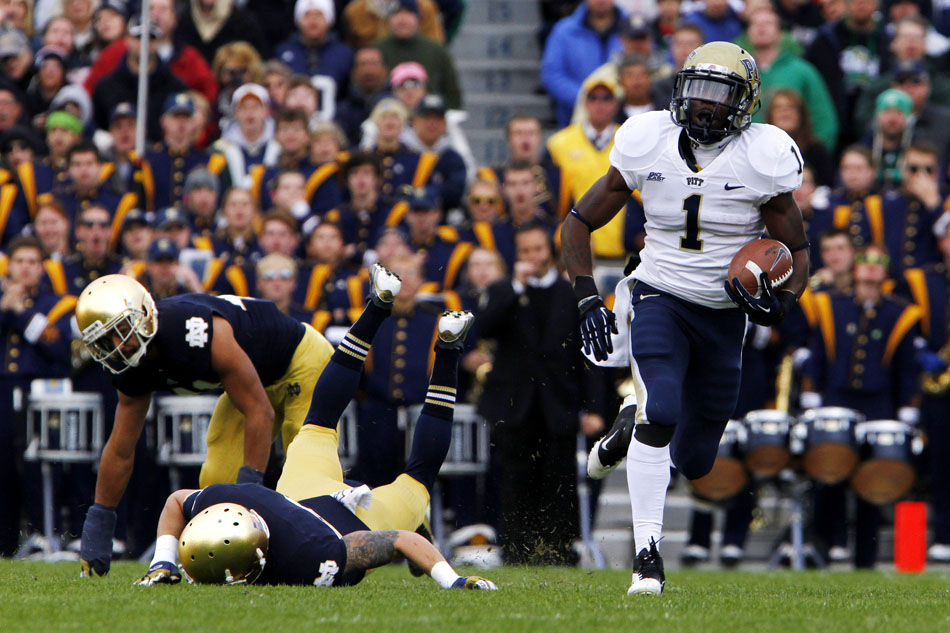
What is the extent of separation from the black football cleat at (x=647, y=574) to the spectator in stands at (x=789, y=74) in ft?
21.9

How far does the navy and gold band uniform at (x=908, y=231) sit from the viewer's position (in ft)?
35.4

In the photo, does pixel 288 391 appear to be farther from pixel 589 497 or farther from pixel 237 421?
pixel 589 497

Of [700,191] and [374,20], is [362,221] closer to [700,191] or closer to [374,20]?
[374,20]

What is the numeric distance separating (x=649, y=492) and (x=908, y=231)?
213 inches

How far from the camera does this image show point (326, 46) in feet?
43.3

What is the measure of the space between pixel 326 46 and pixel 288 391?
254 inches

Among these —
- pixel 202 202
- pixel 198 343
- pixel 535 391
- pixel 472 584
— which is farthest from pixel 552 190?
pixel 472 584

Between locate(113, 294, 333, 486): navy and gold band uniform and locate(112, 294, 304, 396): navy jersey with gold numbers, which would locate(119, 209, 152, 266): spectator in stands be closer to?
locate(113, 294, 333, 486): navy and gold band uniform

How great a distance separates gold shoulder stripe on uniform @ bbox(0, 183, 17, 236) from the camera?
1145 centimetres

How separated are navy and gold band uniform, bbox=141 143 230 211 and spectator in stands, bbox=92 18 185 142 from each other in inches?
36.9

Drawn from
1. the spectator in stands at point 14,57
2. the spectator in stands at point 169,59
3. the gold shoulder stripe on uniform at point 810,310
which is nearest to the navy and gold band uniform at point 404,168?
the spectator in stands at point 169,59

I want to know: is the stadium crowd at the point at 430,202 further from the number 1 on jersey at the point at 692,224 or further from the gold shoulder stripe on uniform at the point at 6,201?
Result: the number 1 on jersey at the point at 692,224

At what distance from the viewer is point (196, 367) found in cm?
652

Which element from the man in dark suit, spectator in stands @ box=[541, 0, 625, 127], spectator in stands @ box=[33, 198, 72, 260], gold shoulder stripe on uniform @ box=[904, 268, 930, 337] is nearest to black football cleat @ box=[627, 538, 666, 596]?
the man in dark suit
